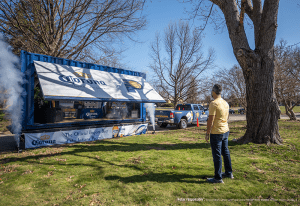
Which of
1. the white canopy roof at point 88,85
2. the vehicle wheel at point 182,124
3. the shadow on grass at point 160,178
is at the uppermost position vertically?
the white canopy roof at point 88,85

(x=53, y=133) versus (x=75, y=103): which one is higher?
(x=75, y=103)

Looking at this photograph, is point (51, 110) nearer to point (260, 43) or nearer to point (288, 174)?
point (288, 174)

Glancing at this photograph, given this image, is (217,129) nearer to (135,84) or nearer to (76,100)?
(76,100)

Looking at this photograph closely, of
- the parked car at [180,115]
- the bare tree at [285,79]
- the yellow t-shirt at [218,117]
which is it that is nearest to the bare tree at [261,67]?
the yellow t-shirt at [218,117]

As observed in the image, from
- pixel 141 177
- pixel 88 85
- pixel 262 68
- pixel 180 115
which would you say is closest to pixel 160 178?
pixel 141 177

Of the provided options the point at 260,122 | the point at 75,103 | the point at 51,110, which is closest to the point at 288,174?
the point at 260,122

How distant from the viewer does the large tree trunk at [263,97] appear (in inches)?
257

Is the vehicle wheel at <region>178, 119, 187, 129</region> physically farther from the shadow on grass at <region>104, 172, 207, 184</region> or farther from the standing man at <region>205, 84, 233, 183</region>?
the standing man at <region>205, 84, 233, 183</region>

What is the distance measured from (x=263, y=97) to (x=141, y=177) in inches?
226

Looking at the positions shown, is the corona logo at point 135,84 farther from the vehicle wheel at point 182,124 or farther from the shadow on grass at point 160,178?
the shadow on grass at point 160,178

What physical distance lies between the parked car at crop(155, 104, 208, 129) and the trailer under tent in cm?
234

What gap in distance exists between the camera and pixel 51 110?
22.9ft

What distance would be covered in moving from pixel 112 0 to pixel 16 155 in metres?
9.46

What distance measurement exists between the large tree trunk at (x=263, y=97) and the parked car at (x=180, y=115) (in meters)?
5.86
